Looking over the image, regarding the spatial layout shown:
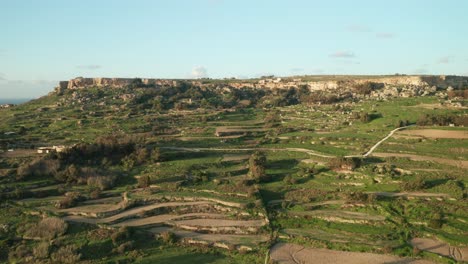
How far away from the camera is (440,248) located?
2116cm

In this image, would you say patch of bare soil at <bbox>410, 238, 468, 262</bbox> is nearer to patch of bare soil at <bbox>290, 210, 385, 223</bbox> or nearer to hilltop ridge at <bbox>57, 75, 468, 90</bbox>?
patch of bare soil at <bbox>290, 210, 385, 223</bbox>

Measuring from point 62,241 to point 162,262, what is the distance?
5.82 metres

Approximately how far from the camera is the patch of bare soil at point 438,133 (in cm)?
3631

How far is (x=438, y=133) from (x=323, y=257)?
70.5 ft

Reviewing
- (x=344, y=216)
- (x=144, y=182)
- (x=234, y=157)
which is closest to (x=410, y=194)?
(x=344, y=216)

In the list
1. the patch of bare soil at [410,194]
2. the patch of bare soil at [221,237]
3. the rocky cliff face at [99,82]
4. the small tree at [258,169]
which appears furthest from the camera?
the rocky cliff face at [99,82]

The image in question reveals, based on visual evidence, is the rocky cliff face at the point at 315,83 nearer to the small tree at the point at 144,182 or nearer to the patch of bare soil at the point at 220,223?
the small tree at the point at 144,182

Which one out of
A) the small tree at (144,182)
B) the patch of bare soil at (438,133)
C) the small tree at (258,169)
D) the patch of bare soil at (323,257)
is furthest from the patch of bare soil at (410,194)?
the small tree at (144,182)

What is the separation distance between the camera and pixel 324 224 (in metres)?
24.2

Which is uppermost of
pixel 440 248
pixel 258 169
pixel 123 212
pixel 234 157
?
pixel 258 169

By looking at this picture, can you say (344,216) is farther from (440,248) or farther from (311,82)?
(311,82)

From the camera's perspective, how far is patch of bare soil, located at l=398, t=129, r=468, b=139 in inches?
1430

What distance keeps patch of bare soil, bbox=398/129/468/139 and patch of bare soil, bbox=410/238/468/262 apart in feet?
56.1

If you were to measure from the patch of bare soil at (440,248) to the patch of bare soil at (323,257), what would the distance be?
46.1 inches
